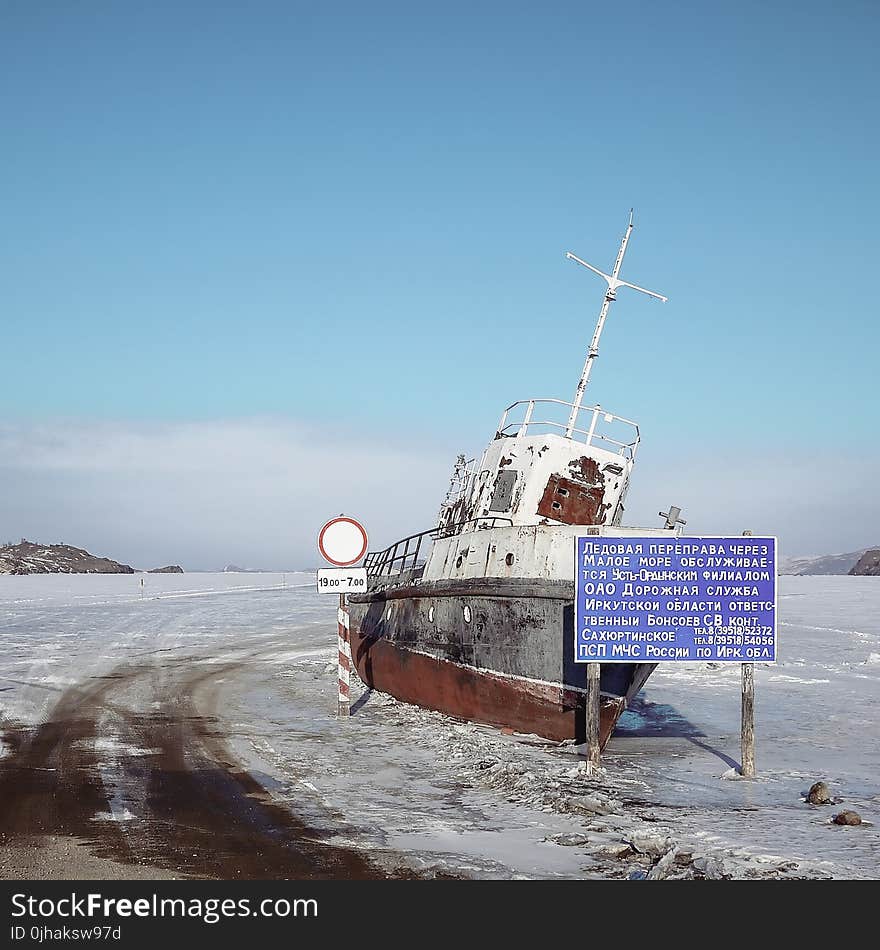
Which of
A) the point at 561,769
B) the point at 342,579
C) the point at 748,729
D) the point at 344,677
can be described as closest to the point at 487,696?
the point at 344,677

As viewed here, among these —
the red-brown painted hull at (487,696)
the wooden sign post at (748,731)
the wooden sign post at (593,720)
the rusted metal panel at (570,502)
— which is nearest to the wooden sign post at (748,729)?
the wooden sign post at (748,731)

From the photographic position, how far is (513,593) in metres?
12.7

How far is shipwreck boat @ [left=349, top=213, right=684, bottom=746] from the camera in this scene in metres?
12.2

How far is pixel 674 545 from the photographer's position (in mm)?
10766

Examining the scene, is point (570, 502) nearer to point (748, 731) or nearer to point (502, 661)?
point (502, 661)

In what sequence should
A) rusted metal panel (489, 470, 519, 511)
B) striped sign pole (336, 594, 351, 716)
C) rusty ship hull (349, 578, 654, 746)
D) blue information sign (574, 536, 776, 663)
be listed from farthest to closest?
1. rusted metal panel (489, 470, 519, 511)
2. striped sign pole (336, 594, 351, 716)
3. rusty ship hull (349, 578, 654, 746)
4. blue information sign (574, 536, 776, 663)

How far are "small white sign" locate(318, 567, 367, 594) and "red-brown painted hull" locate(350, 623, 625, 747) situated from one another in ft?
6.18

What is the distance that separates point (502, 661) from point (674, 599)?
313cm

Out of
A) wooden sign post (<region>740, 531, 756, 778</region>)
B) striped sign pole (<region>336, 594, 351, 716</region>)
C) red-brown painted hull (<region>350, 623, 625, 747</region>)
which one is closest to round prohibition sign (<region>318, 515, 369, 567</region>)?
striped sign pole (<region>336, 594, 351, 716</region>)

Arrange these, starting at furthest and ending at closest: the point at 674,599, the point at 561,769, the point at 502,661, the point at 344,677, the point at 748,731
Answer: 1. the point at 344,677
2. the point at 502,661
3. the point at 674,599
4. the point at 748,731
5. the point at 561,769

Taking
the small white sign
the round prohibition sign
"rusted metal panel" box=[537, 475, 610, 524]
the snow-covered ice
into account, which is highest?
"rusted metal panel" box=[537, 475, 610, 524]

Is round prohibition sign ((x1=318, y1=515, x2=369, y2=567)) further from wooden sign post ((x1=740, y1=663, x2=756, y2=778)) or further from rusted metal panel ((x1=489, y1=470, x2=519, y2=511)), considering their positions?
wooden sign post ((x1=740, y1=663, x2=756, y2=778))

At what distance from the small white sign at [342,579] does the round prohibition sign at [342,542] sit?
0.11 m

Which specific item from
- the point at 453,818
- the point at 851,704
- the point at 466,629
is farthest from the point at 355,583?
the point at 851,704
